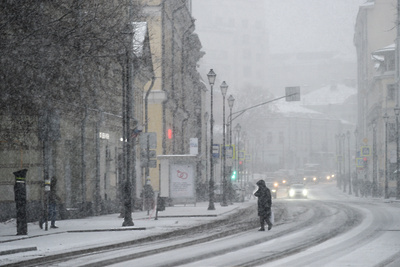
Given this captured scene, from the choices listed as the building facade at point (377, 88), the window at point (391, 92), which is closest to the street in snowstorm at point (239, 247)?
the building facade at point (377, 88)

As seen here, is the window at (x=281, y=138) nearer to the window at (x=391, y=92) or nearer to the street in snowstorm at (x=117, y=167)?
the window at (x=391, y=92)

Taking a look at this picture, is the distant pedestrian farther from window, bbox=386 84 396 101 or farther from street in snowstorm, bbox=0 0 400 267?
→ window, bbox=386 84 396 101

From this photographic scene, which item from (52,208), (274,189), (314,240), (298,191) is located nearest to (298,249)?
(314,240)

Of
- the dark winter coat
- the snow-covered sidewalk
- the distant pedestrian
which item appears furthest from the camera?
the dark winter coat

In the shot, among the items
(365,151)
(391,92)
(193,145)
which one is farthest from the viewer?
(391,92)

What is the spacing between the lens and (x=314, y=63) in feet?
653

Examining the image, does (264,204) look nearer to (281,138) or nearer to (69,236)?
(69,236)

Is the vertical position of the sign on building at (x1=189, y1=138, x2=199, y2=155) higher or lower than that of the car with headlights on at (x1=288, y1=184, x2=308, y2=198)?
higher

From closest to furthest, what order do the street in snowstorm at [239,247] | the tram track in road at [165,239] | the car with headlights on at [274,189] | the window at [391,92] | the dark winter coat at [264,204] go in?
the street in snowstorm at [239,247] → the tram track in road at [165,239] → the dark winter coat at [264,204] → the car with headlights on at [274,189] → the window at [391,92]

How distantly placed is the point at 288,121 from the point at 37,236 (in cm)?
12602

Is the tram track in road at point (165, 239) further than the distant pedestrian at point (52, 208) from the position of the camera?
No

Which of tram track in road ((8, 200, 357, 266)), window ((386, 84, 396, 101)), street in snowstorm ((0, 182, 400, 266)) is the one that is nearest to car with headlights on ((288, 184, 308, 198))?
window ((386, 84, 396, 101))

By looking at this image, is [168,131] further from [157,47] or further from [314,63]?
[314,63]

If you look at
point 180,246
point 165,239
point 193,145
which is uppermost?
point 193,145
